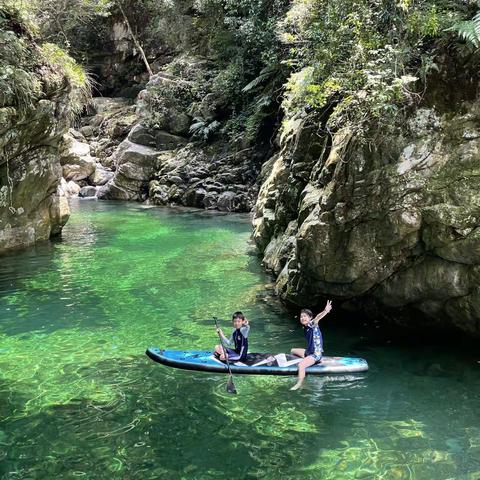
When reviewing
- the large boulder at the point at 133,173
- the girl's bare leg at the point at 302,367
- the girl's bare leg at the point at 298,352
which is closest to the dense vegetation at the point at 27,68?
the girl's bare leg at the point at 298,352

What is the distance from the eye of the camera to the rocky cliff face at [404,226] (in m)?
7.77

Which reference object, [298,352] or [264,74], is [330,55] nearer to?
[298,352]

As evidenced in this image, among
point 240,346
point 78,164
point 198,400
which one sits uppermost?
point 78,164

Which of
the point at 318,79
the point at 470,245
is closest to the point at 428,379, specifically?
the point at 470,245

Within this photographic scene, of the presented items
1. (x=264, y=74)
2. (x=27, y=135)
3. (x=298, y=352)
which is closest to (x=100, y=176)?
(x=264, y=74)

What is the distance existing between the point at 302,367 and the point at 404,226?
106 inches

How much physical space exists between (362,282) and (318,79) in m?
3.71

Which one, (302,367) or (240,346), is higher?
(240,346)

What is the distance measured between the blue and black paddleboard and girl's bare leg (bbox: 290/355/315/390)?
7 cm

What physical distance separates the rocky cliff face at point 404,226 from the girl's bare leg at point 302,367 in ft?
5.78

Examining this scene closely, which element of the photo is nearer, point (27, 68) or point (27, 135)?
point (27, 68)

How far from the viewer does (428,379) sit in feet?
23.9

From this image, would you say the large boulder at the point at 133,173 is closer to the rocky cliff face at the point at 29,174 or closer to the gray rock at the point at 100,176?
the gray rock at the point at 100,176

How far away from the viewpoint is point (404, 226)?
8.00m
